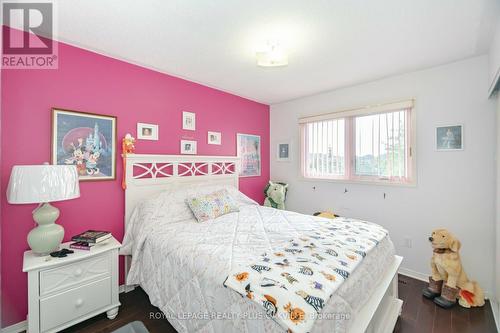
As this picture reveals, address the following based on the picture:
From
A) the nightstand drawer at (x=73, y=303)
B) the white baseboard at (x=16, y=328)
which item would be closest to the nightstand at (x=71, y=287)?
the nightstand drawer at (x=73, y=303)

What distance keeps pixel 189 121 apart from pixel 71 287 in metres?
2.08

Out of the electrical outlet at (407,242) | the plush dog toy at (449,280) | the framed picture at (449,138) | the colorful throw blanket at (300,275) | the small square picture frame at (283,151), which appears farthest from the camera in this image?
the small square picture frame at (283,151)

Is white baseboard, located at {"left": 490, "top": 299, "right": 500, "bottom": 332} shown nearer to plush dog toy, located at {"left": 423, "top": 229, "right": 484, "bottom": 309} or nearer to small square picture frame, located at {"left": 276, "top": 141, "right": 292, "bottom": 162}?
plush dog toy, located at {"left": 423, "top": 229, "right": 484, "bottom": 309}

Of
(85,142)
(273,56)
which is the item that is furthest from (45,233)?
(273,56)

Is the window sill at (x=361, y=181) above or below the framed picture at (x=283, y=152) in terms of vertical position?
below

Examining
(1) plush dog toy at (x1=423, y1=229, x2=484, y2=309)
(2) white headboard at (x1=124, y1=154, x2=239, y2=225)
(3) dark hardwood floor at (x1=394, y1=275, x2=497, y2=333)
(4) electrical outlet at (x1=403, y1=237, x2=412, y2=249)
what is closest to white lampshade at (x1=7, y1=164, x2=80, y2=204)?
(2) white headboard at (x1=124, y1=154, x2=239, y2=225)

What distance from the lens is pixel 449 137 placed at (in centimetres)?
246

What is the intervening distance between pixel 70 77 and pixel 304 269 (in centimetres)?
255

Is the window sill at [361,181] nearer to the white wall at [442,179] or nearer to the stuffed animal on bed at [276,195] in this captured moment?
the white wall at [442,179]

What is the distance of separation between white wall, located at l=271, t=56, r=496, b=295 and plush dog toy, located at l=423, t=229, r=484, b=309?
289 mm

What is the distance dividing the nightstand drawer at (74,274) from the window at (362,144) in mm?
2968

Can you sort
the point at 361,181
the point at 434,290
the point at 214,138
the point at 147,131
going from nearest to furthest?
the point at 434,290 < the point at 147,131 < the point at 361,181 < the point at 214,138

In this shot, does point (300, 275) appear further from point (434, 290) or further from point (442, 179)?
point (442, 179)

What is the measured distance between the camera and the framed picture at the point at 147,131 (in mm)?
2525
